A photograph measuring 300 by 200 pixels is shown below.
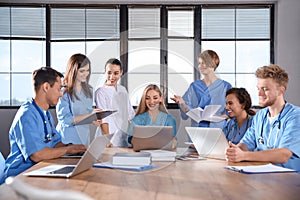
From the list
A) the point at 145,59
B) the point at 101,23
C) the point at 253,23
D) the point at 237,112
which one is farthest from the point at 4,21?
the point at 237,112

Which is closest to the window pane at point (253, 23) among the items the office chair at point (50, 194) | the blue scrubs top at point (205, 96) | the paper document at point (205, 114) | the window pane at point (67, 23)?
the blue scrubs top at point (205, 96)

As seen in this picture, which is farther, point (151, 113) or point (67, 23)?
point (67, 23)

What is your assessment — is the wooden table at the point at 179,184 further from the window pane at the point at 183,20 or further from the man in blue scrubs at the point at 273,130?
the window pane at the point at 183,20

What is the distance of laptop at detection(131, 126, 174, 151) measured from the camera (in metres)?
2.79

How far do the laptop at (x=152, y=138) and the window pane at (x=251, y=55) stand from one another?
2638 millimetres

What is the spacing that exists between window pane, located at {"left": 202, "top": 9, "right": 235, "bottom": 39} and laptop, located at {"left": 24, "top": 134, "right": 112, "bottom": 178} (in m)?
3.25

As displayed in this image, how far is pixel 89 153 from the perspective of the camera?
79.0 inches

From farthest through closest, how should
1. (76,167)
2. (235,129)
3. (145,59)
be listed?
(235,129) → (145,59) → (76,167)

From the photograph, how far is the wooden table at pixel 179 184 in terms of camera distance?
156 centimetres

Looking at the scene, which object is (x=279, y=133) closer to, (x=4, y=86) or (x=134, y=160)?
(x=134, y=160)

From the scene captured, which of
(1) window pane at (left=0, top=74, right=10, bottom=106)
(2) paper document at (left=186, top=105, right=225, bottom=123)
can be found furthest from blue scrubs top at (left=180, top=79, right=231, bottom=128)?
(1) window pane at (left=0, top=74, right=10, bottom=106)

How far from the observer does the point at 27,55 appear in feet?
17.6

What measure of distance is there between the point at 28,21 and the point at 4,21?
271 mm

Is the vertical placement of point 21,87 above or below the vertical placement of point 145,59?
below
